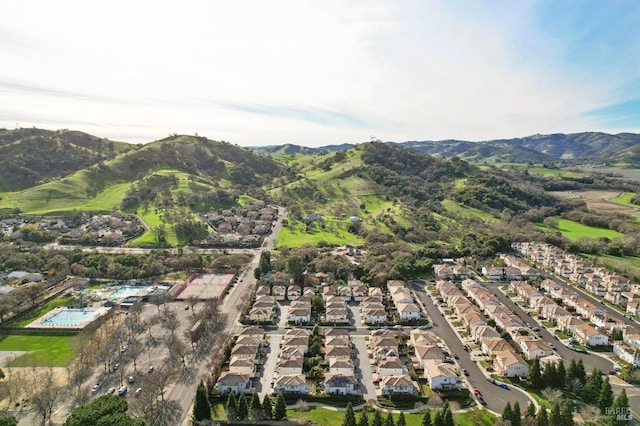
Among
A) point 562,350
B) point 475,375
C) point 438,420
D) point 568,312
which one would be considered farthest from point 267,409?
point 568,312

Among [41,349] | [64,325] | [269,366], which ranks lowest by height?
[41,349]

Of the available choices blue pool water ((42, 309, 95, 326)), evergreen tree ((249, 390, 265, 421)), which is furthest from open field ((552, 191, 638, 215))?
blue pool water ((42, 309, 95, 326))

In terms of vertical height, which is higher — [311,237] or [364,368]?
[311,237]

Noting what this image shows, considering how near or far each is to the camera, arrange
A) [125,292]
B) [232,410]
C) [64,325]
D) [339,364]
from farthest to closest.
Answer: [125,292]
[64,325]
[339,364]
[232,410]

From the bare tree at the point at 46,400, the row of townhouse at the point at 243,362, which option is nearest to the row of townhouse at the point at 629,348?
the row of townhouse at the point at 243,362

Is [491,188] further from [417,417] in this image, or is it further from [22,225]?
[22,225]

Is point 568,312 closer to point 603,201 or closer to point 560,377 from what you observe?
point 560,377

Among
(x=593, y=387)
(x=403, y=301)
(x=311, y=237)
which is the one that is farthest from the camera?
(x=311, y=237)

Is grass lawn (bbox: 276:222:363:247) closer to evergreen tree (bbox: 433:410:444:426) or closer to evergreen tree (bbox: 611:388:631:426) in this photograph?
evergreen tree (bbox: 433:410:444:426)
